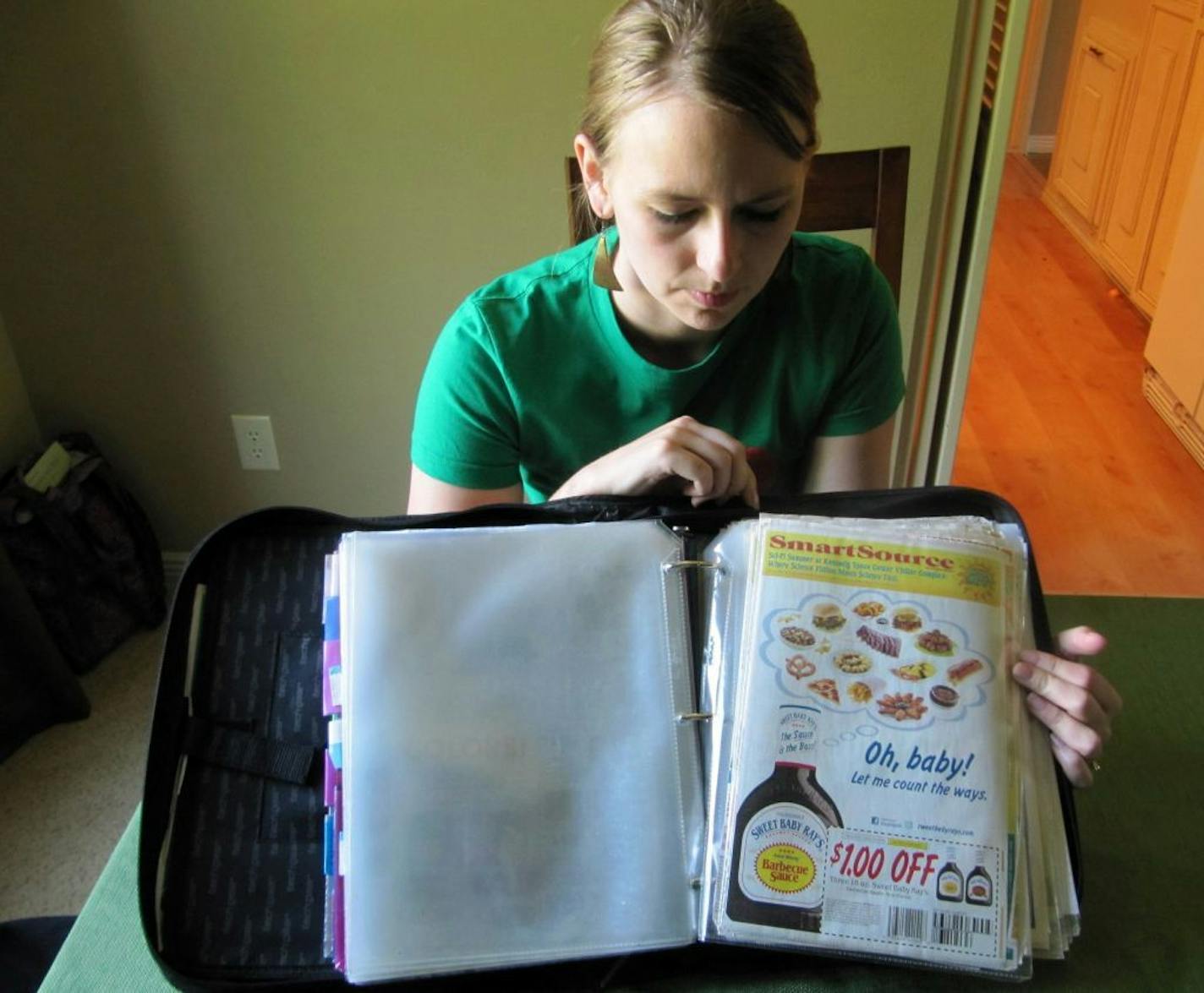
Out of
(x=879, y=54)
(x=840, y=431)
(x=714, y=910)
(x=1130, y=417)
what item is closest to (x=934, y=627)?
(x=714, y=910)

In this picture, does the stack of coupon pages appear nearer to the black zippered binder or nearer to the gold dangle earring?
the black zippered binder

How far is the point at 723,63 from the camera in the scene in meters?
0.69

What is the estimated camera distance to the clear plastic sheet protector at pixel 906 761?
0.52 m

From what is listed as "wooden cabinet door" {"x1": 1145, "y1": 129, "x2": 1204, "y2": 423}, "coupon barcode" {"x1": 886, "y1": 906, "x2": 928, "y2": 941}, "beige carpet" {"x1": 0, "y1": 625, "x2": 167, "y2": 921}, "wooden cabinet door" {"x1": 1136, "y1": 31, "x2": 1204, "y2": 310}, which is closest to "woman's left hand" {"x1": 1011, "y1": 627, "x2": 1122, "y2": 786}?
"coupon barcode" {"x1": 886, "y1": 906, "x2": 928, "y2": 941}

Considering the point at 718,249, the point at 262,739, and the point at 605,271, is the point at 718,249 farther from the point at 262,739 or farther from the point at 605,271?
the point at 262,739

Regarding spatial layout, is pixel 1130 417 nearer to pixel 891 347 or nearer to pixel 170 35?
pixel 891 347

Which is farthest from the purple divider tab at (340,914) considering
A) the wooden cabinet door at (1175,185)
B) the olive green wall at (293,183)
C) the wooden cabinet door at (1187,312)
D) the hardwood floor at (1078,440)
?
the wooden cabinet door at (1175,185)

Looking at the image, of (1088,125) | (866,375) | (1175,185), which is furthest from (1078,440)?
(866,375)

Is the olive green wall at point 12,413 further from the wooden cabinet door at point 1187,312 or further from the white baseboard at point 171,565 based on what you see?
the wooden cabinet door at point 1187,312

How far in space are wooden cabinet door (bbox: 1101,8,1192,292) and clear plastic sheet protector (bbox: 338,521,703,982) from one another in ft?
8.93

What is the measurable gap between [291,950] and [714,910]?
0.73 ft

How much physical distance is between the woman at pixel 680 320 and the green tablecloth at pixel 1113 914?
0.89ft

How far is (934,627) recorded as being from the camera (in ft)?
1.78

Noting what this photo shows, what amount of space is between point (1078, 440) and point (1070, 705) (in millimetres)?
2001
